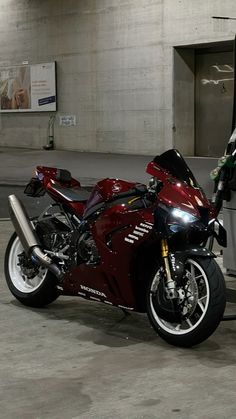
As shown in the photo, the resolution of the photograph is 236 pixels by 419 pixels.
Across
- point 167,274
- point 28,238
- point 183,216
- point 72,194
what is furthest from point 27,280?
point 183,216

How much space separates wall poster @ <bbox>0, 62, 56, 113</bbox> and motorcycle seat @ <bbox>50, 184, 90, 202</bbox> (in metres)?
20.4

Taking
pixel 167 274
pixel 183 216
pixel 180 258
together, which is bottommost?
pixel 167 274

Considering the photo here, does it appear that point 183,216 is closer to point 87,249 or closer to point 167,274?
point 167,274

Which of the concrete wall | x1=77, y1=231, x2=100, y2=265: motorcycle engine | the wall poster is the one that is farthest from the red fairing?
the wall poster

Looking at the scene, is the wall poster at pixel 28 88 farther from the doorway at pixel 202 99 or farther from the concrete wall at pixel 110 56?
the doorway at pixel 202 99

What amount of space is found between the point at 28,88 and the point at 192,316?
23469 millimetres

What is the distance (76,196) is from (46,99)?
20906 millimetres

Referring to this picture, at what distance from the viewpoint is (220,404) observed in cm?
357

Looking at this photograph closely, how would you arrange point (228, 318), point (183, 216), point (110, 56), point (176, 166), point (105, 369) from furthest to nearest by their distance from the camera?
point (110, 56), point (228, 318), point (176, 166), point (183, 216), point (105, 369)

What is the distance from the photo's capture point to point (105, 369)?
4.12 m

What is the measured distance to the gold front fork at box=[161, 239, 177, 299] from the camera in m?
4.39

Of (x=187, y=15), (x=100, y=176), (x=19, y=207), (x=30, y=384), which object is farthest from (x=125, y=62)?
(x=30, y=384)

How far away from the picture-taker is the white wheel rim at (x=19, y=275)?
18.2ft

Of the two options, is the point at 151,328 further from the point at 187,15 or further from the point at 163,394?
the point at 187,15
